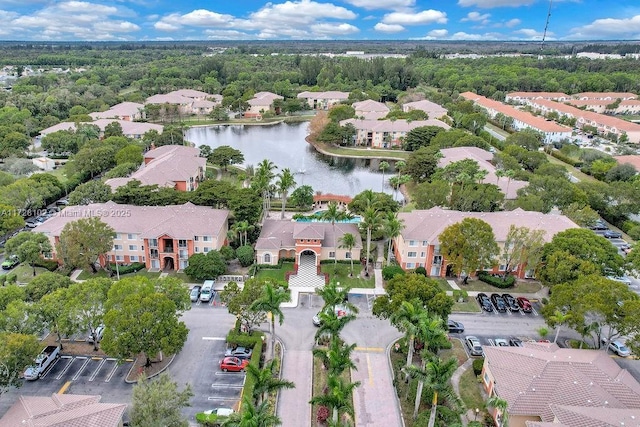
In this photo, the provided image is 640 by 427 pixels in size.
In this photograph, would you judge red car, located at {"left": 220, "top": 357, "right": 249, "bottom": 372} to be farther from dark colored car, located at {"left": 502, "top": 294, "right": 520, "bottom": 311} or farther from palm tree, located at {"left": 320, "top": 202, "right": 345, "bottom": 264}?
dark colored car, located at {"left": 502, "top": 294, "right": 520, "bottom": 311}

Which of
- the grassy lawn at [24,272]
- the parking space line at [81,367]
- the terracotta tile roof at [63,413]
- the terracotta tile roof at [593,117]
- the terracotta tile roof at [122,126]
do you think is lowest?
the parking space line at [81,367]

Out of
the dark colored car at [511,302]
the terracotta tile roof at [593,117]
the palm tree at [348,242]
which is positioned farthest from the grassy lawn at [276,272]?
the terracotta tile roof at [593,117]

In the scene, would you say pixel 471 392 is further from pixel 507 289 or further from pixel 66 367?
pixel 66 367

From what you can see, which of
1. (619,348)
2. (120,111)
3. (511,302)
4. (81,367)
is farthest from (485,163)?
(120,111)

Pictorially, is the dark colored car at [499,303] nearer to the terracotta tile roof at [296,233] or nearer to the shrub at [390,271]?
the shrub at [390,271]

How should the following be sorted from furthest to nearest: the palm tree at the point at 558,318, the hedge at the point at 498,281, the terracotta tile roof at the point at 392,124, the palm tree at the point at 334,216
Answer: the terracotta tile roof at the point at 392,124, the palm tree at the point at 334,216, the hedge at the point at 498,281, the palm tree at the point at 558,318

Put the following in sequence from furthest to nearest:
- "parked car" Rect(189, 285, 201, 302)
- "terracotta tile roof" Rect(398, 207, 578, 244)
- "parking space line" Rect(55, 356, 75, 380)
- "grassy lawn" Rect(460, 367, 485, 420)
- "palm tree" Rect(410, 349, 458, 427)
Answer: "terracotta tile roof" Rect(398, 207, 578, 244)
"parked car" Rect(189, 285, 201, 302)
"parking space line" Rect(55, 356, 75, 380)
"grassy lawn" Rect(460, 367, 485, 420)
"palm tree" Rect(410, 349, 458, 427)

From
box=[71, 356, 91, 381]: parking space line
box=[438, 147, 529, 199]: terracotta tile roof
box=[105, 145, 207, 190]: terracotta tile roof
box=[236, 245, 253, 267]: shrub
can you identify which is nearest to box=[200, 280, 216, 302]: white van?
box=[236, 245, 253, 267]: shrub
